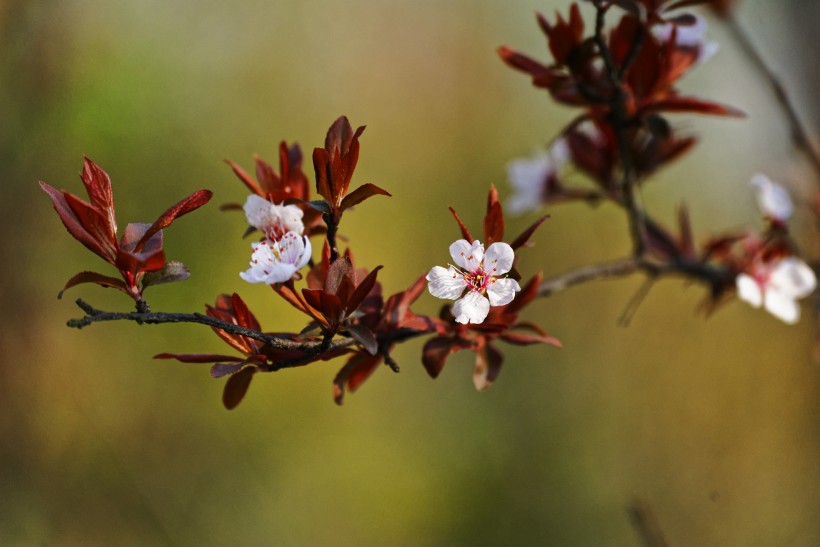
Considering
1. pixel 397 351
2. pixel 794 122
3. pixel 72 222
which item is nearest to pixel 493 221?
pixel 72 222

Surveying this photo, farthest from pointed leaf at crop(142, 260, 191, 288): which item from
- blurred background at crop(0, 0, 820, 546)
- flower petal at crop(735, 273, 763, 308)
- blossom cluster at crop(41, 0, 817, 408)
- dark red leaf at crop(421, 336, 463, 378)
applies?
blurred background at crop(0, 0, 820, 546)

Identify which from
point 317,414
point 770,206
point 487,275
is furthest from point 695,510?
point 487,275

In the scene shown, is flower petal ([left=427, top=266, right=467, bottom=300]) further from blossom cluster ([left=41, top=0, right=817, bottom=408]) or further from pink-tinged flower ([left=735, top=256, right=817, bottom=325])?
pink-tinged flower ([left=735, top=256, right=817, bottom=325])

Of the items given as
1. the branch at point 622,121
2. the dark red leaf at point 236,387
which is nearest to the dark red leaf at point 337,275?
the dark red leaf at point 236,387

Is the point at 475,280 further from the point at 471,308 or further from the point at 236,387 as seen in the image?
the point at 236,387

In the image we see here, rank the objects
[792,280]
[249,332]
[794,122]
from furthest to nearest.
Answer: [794,122]
[792,280]
[249,332]
